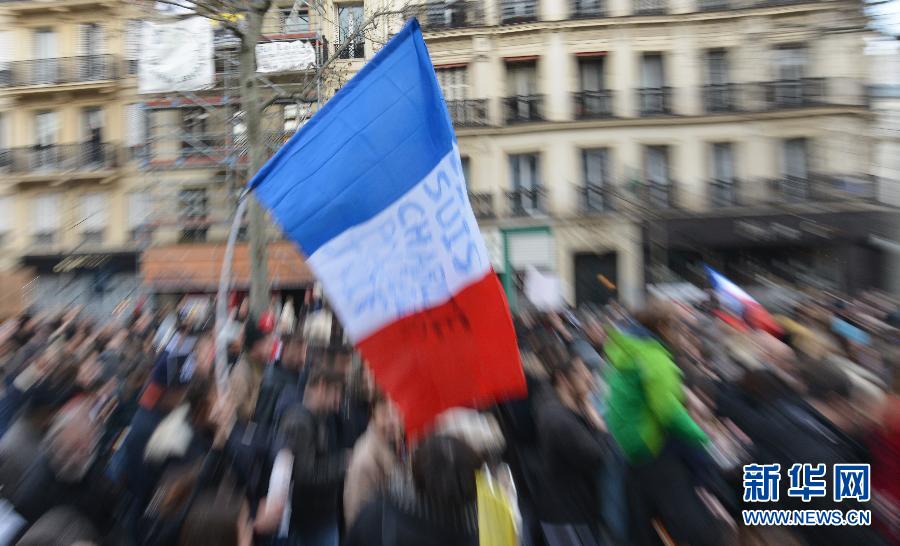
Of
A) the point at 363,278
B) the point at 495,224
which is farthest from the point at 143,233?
the point at 363,278

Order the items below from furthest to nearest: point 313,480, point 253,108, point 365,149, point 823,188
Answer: point 823,188 < point 253,108 < point 365,149 < point 313,480

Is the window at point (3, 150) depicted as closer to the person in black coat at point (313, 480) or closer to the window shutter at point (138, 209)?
the window shutter at point (138, 209)

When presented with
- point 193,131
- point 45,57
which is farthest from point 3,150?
point 193,131

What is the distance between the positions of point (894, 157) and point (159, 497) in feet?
78.2

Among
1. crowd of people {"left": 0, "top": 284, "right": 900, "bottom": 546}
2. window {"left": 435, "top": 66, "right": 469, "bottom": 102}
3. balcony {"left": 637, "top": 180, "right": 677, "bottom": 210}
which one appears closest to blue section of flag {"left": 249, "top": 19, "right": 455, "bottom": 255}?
crowd of people {"left": 0, "top": 284, "right": 900, "bottom": 546}

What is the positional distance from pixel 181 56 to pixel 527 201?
34.0ft

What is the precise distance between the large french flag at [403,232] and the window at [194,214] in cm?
1868

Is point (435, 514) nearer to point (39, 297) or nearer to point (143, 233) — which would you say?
point (143, 233)

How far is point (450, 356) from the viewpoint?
3.20m

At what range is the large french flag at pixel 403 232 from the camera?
10.3 ft

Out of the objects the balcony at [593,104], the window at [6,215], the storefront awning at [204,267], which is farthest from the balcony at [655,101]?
the window at [6,215]

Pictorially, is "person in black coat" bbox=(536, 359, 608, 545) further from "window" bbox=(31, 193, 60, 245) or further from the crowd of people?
"window" bbox=(31, 193, 60, 245)

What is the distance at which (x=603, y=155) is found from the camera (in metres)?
19.6

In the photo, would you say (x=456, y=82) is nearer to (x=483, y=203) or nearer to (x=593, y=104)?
(x=483, y=203)
